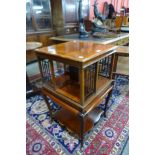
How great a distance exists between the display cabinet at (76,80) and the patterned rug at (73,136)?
100 millimetres

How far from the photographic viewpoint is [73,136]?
4.28 feet

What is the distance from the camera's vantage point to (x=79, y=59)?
0.81 metres

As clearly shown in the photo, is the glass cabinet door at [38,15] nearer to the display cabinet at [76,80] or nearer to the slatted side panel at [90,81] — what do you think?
the display cabinet at [76,80]

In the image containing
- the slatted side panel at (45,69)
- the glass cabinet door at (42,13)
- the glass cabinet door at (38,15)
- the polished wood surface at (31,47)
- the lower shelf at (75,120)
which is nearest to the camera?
the slatted side panel at (45,69)

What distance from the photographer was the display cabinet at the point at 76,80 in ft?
2.92

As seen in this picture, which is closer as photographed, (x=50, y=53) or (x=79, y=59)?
(x=79, y=59)

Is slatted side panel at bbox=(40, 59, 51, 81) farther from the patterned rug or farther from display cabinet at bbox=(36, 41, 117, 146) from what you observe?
the patterned rug

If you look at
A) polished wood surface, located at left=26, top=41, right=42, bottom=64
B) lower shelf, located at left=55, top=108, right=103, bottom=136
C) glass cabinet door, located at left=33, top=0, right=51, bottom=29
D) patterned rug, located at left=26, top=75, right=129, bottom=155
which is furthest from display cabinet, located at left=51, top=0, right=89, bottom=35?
lower shelf, located at left=55, top=108, right=103, bottom=136

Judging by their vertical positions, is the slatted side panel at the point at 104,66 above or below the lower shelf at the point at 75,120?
above

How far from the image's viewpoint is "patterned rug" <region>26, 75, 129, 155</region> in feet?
3.85

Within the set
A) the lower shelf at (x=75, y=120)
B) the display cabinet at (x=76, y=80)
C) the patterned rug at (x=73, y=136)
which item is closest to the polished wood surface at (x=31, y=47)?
the display cabinet at (x=76, y=80)
